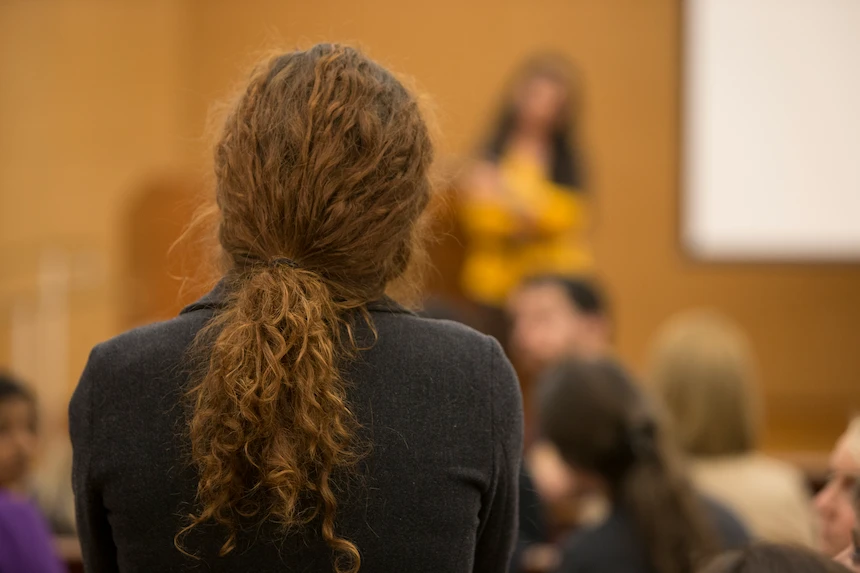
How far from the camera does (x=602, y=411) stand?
1.74 m

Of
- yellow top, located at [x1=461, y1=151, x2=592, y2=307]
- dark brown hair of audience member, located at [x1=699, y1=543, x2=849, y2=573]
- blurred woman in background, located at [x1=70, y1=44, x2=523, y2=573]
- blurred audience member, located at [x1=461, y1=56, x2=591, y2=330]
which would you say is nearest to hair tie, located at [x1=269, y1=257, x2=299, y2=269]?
blurred woman in background, located at [x1=70, y1=44, x2=523, y2=573]

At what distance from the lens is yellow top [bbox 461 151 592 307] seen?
4.09 m

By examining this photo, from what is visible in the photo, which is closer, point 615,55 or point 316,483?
point 316,483

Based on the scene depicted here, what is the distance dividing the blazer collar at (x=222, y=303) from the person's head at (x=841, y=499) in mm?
566

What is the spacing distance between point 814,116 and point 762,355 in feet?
5.06

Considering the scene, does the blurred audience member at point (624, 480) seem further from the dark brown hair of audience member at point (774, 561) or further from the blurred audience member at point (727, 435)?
the dark brown hair of audience member at point (774, 561)

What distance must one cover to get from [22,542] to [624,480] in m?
1.01

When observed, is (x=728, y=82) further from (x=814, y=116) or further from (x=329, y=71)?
(x=329, y=71)

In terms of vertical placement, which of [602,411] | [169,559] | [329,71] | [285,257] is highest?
[329,71]

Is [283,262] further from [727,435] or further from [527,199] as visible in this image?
[527,199]

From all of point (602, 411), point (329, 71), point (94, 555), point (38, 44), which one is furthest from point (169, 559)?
point (38, 44)

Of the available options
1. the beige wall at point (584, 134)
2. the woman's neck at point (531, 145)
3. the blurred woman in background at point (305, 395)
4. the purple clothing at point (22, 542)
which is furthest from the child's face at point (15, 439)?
the beige wall at point (584, 134)

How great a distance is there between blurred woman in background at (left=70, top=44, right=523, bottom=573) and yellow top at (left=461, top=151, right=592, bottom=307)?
299cm

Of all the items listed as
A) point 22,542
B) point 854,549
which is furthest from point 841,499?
point 22,542
